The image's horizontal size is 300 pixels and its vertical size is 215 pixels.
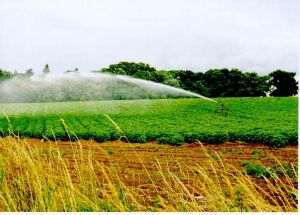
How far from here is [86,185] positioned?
9.75ft

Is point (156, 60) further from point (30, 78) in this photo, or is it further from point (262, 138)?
point (262, 138)

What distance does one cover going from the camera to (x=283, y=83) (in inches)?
167

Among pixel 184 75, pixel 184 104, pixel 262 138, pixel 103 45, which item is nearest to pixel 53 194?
pixel 103 45

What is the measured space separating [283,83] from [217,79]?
0.52 metres

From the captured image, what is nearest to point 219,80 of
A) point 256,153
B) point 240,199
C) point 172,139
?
point 256,153

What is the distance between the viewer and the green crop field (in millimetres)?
4633

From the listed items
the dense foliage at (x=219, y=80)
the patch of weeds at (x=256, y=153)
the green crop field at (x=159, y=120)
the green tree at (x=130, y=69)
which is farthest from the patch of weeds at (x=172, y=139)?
the green tree at (x=130, y=69)

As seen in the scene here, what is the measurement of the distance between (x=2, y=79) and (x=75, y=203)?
5.77 feet

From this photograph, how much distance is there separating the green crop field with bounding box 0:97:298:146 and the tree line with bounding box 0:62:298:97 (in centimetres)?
11

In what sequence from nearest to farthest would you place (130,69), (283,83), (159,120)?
(283,83)
(130,69)
(159,120)

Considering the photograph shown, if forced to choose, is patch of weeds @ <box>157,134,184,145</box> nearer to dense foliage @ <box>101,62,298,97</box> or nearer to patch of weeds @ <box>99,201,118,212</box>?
dense foliage @ <box>101,62,298,97</box>

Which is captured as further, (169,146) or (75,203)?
(169,146)

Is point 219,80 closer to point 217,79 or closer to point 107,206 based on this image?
point 217,79

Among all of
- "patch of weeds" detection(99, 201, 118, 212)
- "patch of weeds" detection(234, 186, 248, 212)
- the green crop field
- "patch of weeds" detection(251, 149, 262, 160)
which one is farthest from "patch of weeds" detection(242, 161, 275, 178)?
"patch of weeds" detection(99, 201, 118, 212)
